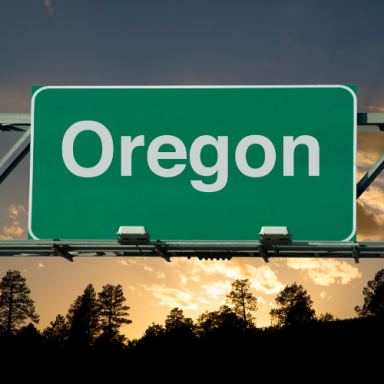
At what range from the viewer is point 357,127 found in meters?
12.8

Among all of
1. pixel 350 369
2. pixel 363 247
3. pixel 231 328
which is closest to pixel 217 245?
pixel 363 247

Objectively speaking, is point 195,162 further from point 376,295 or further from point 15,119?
point 376,295

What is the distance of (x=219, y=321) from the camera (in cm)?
9725

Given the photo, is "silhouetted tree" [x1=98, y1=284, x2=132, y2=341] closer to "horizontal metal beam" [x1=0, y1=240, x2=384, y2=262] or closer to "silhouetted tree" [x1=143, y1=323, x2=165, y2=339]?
"silhouetted tree" [x1=143, y1=323, x2=165, y2=339]

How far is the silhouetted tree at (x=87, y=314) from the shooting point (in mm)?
98062

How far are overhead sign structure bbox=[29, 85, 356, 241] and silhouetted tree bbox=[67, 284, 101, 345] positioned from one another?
290 feet

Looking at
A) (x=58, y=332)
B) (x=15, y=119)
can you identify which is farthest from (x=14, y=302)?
(x=15, y=119)

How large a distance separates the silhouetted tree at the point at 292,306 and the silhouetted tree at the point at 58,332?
115 feet

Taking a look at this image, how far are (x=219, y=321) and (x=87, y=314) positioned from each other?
23.0 meters

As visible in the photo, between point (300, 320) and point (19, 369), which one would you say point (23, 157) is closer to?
point (19, 369)

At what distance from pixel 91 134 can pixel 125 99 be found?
1.12m

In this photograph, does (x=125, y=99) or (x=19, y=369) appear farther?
(x=19, y=369)

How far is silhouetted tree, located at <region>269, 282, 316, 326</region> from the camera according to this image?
94.2 m

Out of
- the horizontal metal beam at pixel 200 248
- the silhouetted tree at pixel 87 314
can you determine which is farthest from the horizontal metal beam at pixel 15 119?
the silhouetted tree at pixel 87 314
